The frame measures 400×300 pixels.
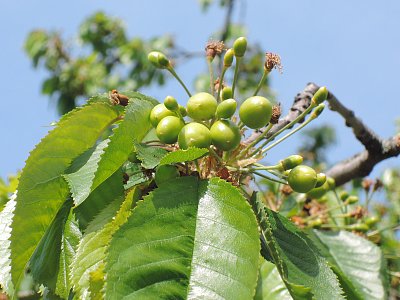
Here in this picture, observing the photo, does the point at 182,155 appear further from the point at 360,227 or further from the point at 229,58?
the point at 360,227

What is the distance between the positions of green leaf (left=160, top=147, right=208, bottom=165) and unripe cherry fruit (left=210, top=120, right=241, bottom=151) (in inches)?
3.4

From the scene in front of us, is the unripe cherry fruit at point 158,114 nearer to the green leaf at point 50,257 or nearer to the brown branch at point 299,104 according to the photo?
the green leaf at point 50,257

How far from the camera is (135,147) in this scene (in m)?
1.49

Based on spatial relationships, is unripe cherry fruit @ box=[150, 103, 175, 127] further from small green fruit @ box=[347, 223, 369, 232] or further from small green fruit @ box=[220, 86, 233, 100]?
small green fruit @ box=[347, 223, 369, 232]

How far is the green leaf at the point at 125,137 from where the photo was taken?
1473 mm

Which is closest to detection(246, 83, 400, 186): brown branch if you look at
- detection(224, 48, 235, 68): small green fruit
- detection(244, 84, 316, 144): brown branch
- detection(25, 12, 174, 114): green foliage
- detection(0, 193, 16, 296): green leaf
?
detection(244, 84, 316, 144): brown branch

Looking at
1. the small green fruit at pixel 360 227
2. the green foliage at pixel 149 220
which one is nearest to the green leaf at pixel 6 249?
the green foliage at pixel 149 220

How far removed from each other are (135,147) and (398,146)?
1425mm

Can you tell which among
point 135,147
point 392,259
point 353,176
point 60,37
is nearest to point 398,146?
point 353,176

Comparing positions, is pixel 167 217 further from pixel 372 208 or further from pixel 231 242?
pixel 372 208

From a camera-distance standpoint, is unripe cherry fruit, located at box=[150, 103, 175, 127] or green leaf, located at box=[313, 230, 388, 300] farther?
green leaf, located at box=[313, 230, 388, 300]

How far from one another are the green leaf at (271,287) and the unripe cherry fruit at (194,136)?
1.05 ft

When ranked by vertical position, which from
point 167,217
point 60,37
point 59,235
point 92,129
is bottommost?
point 167,217

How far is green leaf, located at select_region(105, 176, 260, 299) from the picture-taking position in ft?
4.09
